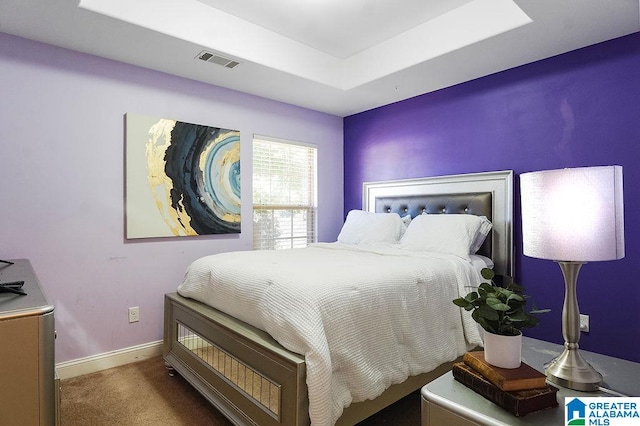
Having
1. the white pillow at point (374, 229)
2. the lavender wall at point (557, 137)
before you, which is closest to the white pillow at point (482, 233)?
the lavender wall at point (557, 137)

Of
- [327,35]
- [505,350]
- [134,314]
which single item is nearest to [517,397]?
[505,350]

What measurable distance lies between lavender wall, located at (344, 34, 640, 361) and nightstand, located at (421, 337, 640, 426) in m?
1.31

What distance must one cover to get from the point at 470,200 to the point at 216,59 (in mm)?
2356

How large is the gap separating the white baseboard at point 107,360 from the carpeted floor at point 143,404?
0.05m

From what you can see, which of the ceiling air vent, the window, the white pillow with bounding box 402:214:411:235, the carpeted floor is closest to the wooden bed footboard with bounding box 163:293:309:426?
the carpeted floor

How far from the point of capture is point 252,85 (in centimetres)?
326

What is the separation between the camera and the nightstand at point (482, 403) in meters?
0.98

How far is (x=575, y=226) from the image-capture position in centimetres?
115

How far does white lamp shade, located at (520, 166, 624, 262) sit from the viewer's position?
1.13 m

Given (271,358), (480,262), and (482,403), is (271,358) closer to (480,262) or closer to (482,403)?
(482,403)

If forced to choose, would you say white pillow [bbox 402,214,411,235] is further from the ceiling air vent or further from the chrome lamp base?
the chrome lamp base

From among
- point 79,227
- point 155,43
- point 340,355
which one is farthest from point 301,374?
point 155,43

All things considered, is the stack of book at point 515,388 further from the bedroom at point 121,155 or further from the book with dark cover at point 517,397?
the bedroom at point 121,155

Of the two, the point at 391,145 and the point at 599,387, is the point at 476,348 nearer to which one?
the point at 599,387
